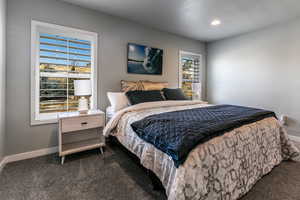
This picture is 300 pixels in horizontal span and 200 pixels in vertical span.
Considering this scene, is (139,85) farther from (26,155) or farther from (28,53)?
(26,155)

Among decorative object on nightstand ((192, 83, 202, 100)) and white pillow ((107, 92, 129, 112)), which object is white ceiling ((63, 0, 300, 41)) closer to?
decorative object on nightstand ((192, 83, 202, 100))

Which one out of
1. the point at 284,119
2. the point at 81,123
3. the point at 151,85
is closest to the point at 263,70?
the point at 284,119

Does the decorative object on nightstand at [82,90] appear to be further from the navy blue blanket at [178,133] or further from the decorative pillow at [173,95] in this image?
the decorative pillow at [173,95]

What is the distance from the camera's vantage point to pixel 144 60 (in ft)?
10.9

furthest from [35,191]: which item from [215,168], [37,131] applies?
[215,168]

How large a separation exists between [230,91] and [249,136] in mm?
2840

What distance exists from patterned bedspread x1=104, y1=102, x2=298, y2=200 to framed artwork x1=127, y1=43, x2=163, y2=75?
1421mm

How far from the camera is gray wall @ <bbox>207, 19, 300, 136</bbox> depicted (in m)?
2.99

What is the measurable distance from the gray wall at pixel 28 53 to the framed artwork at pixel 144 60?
131 millimetres

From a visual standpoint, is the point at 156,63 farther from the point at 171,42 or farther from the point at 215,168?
the point at 215,168

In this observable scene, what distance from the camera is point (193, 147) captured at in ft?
3.73

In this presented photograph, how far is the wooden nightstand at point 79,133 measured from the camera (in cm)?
202

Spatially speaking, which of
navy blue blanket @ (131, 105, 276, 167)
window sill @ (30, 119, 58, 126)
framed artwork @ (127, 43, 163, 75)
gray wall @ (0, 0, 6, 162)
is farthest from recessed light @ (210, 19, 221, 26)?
window sill @ (30, 119, 58, 126)

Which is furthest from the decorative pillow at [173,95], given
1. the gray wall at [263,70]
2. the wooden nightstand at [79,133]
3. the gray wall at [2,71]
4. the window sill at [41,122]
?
the gray wall at [2,71]
